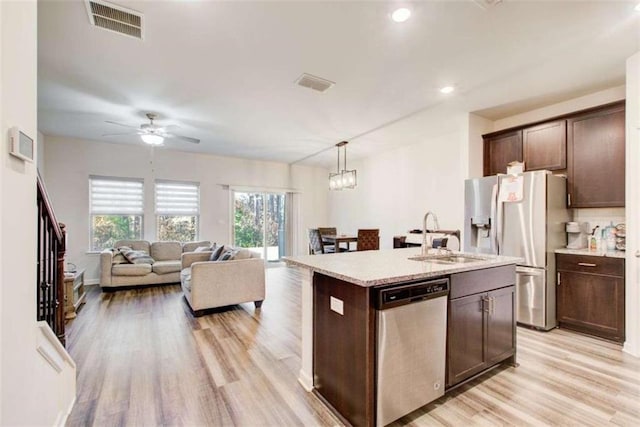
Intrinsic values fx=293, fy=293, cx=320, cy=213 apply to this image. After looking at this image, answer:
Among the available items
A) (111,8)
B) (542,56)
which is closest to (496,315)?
(542,56)

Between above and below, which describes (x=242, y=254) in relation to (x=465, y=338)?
above

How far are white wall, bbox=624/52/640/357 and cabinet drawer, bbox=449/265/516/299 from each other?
1253 mm

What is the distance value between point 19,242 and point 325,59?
2.58 m

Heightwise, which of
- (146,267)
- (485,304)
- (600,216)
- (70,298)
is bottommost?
(70,298)

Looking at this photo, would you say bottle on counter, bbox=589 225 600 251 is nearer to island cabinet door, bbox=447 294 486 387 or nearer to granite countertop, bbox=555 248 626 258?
granite countertop, bbox=555 248 626 258

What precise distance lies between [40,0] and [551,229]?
502 cm

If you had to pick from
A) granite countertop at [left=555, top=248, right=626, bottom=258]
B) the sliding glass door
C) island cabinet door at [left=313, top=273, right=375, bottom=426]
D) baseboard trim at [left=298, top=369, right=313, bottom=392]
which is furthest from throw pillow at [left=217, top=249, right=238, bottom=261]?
granite countertop at [left=555, top=248, right=626, bottom=258]

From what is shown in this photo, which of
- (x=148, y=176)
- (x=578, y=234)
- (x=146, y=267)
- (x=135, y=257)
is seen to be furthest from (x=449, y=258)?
(x=148, y=176)

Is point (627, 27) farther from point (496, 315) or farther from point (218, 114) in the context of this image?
point (218, 114)

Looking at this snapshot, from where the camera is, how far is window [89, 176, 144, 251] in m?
5.86

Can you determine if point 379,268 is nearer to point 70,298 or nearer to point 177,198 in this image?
point 70,298

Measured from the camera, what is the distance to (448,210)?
521cm

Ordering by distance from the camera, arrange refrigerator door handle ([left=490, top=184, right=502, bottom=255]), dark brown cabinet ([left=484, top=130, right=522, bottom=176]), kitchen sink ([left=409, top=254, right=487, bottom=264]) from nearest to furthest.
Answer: kitchen sink ([left=409, top=254, right=487, bottom=264]), refrigerator door handle ([left=490, top=184, right=502, bottom=255]), dark brown cabinet ([left=484, top=130, right=522, bottom=176])

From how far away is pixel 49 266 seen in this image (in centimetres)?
208
